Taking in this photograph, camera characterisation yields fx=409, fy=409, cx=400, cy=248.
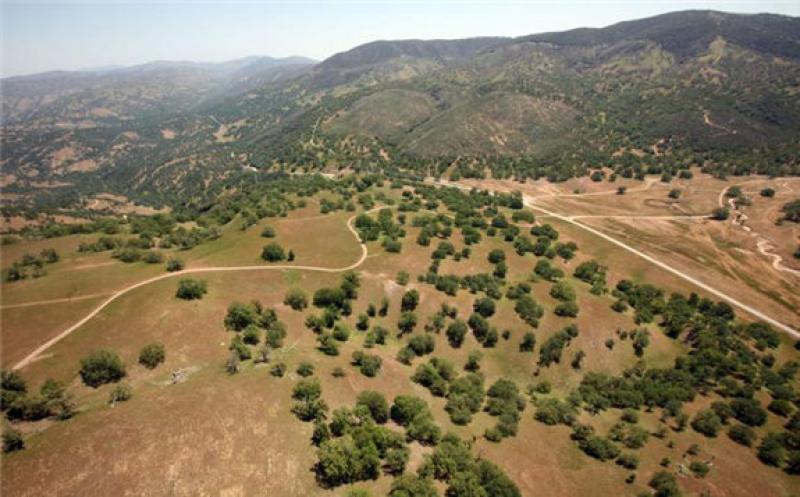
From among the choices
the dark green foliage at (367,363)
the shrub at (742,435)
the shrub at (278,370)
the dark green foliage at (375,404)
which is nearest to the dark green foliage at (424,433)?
the dark green foliage at (375,404)

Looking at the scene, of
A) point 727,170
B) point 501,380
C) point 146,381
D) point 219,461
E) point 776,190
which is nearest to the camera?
point 219,461

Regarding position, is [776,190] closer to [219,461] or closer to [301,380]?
[301,380]

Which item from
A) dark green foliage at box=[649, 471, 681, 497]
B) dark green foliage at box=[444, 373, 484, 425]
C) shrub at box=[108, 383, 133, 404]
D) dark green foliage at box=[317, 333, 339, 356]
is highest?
shrub at box=[108, 383, 133, 404]

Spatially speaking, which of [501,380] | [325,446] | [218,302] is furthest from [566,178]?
[325,446]

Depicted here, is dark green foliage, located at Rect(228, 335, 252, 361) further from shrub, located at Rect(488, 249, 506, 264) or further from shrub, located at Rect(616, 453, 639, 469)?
shrub, located at Rect(488, 249, 506, 264)

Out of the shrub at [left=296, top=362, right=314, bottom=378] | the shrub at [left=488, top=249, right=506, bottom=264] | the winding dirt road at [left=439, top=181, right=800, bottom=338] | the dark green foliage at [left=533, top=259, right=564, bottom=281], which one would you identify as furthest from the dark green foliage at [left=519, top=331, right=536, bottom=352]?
the winding dirt road at [left=439, top=181, right=800, bottom=338]

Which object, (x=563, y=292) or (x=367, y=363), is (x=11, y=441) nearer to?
(x=367, y=363)
